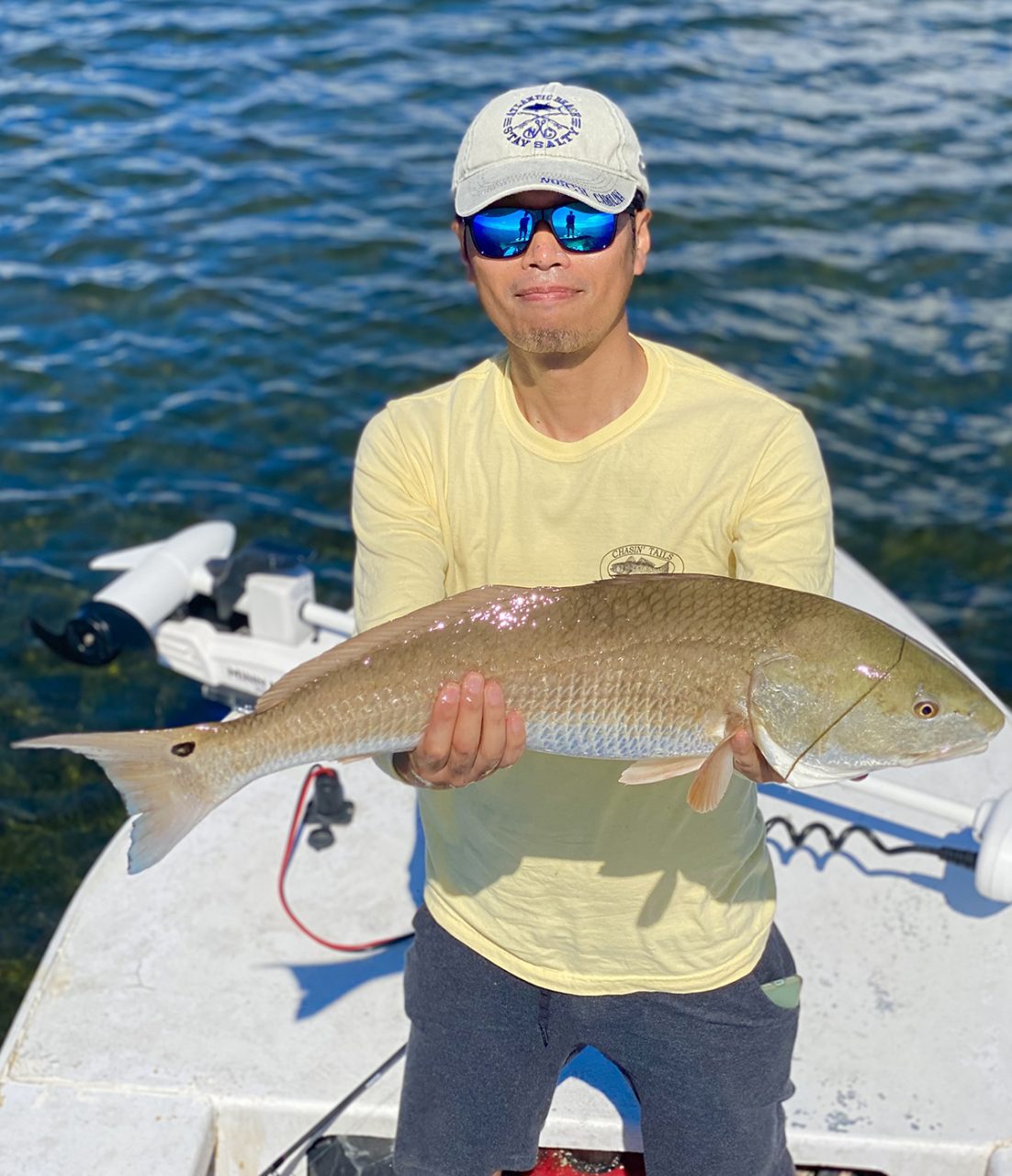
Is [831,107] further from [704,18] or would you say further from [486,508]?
[486,508]

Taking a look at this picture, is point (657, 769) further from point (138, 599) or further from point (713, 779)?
point (138, 599)

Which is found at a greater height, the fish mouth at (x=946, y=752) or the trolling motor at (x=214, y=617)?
the fish mouth at (x=946, y=752)

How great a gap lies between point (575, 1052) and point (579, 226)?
2115 mm

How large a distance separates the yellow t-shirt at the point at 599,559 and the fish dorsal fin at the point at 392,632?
0.20 metres

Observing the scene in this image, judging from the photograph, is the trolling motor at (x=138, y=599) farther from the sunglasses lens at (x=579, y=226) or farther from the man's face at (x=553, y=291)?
the sunglasses lens at (x=579, y=226)

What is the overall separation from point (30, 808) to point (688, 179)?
8.82 m

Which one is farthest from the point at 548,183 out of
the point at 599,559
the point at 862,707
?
the point at 862,707

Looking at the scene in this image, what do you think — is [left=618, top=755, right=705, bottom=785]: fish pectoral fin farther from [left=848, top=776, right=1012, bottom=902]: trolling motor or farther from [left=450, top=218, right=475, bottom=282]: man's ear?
[left=848, top=776, right=1012, bottom=902]: trolling motor

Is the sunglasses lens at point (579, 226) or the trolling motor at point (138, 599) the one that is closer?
the sunglasses lens at point (579, 226)

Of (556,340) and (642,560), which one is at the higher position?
(556,340)

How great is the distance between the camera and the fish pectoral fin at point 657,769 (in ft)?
9.31

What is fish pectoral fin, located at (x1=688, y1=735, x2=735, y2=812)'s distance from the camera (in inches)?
108

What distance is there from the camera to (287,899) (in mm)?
4465

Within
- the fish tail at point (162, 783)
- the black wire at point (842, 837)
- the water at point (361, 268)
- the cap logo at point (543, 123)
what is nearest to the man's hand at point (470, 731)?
the fish tail at point (162, 783)
